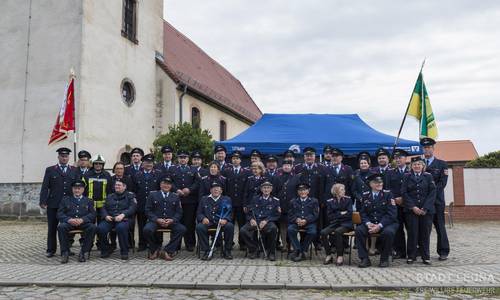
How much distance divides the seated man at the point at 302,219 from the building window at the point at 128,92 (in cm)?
1197

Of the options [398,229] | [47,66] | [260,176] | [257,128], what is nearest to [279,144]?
[257,128]

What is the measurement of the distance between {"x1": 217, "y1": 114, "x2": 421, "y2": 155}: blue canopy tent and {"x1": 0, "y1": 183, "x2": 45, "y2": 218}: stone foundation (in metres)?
7.74

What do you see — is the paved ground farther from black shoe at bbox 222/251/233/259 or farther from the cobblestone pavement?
black shoe at bbox 222/251/233/259

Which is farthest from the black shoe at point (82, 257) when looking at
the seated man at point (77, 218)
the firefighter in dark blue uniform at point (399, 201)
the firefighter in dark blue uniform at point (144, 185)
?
the firefighter in dark blue uniform at point (399, 201)

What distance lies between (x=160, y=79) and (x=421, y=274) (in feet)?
53.4

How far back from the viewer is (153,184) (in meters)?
9.34

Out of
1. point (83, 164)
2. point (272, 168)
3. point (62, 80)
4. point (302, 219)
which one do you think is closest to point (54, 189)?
point (83, 164)

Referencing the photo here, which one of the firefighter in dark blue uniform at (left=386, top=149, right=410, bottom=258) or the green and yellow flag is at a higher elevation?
the green and yellow flag

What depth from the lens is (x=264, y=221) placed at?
8.38m

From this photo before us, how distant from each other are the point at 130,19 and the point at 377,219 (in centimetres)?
1495

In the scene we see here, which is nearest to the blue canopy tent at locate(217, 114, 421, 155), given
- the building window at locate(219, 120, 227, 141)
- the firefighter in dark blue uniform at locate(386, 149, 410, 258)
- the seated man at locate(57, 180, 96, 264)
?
the firefighter in dark blue uniform at locate(386, 149, 410, 258)

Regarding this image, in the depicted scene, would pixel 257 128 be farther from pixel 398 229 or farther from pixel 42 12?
pixel 42 12

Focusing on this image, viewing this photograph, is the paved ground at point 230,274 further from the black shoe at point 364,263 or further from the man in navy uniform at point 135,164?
the man in navy uniform at point 135,164

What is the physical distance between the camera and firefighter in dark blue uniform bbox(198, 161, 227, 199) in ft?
30.0
